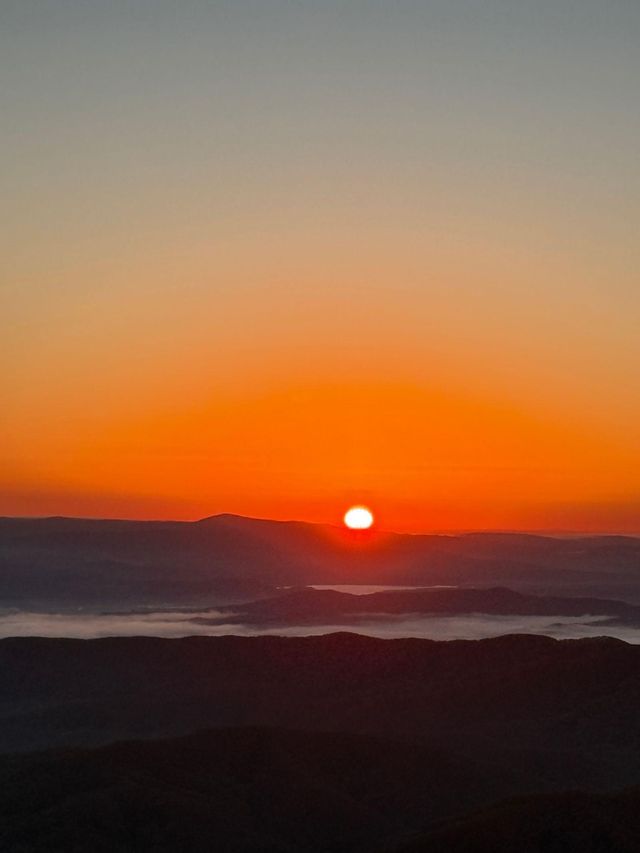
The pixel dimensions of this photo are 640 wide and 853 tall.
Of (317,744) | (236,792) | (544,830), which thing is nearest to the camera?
(544,830)

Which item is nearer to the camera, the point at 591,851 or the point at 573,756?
the point at 591,851

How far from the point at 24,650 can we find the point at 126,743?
62035mm

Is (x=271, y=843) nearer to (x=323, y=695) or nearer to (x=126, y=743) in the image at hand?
(x=126, y=743)

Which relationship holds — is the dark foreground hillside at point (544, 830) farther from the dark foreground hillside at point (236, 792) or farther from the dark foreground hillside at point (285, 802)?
the dark foreground hillside at point (236, 792)

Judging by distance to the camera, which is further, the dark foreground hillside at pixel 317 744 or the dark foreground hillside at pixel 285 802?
the dark foreground hillside at pixel 317 744

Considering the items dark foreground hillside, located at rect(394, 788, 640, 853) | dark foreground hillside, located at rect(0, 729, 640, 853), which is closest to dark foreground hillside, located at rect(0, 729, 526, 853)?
dark foreground hillside, located at rect(0, 729, 640, 853)

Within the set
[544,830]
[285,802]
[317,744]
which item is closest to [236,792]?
[285,802]

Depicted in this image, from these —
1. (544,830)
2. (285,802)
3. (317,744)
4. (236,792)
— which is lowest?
(285,802)

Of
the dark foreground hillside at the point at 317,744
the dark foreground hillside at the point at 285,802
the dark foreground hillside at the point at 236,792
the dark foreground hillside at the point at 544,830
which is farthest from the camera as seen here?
the dark foreground hillside at the point at 236,792

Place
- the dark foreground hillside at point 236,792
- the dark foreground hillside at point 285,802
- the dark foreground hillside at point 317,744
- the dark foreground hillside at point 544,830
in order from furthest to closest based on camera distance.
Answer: the dark foreground hillside at point 236,792, the dark foreground hillside at point 317,744, the dark foreground hillside at point 285,802, the dark foreground hillside at point 544,830

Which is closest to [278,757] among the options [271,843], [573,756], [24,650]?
[271,843]

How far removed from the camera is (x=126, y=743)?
169 feet

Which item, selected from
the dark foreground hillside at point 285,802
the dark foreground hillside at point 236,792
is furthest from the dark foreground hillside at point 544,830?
the dark foreground hillside at point 236,792

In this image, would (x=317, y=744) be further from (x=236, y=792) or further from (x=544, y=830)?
(x=544, y=830)
